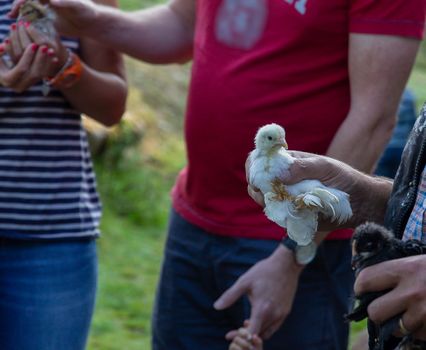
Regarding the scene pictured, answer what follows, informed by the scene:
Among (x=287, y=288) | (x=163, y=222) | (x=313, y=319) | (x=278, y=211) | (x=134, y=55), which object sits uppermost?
(x=278, y=211)

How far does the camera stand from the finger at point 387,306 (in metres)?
1.47

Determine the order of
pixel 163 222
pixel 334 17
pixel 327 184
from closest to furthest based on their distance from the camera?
pixel 327 184, pixel 334 17, pixel 163 222

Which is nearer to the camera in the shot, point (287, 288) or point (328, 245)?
point (287, 288)

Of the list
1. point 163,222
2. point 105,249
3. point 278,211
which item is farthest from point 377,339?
point 163,222

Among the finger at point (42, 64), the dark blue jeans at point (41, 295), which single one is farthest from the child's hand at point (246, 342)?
the finger at point (42, 64)

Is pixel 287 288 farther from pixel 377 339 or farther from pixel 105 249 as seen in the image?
pixel 105 249

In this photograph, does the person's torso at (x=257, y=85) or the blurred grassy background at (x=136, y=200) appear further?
the blurred grassy background at (x=136, y=200)

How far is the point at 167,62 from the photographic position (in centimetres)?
309

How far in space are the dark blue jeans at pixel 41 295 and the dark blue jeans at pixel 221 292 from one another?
0.37 m

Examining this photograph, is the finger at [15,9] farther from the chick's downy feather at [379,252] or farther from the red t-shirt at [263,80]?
the chick's downy feather at [379,252]

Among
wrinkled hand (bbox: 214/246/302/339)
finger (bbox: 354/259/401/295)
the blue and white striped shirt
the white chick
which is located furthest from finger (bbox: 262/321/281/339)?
finger (bbox: 354/259/401/295)

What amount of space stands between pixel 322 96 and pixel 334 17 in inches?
9.2

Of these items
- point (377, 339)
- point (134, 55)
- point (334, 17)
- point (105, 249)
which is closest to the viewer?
point (377, 339)

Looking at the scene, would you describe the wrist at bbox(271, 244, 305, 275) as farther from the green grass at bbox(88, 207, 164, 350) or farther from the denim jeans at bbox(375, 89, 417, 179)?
the denim jeans at bbox(375, 89, 417, 179)
